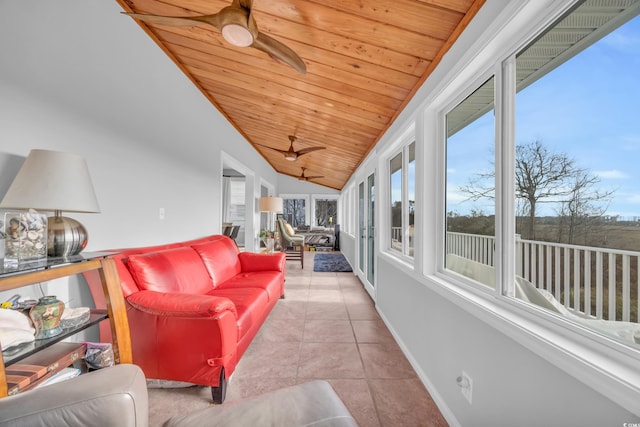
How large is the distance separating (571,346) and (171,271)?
232 centimetres

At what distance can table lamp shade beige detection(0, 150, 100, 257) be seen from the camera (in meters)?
1.08

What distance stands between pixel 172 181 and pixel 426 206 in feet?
8.09

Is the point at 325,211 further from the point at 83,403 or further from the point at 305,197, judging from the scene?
the point at 83,403

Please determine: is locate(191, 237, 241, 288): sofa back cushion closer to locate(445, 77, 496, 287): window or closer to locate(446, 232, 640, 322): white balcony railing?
locate(445, 77, 496, 287): window

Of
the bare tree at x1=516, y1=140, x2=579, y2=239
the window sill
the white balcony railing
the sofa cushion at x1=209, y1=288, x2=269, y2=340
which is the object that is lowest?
the sofa cushion at x1=209, y1=288, x2=269, y2=340

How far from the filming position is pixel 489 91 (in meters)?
1.47

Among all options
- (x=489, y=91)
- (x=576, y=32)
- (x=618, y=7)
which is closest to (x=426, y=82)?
(x=489, y=91)

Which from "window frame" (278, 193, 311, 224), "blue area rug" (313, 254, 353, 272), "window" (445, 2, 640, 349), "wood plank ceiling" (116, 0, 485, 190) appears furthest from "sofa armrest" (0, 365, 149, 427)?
"window frame" (278, 193, 311, 224)

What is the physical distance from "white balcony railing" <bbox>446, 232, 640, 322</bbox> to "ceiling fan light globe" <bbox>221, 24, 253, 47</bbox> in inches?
69.5

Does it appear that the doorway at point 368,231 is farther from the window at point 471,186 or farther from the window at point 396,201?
the window at point 471,186

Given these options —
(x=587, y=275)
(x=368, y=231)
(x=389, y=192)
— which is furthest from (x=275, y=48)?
(x=368, y=231)

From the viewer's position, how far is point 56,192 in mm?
1122

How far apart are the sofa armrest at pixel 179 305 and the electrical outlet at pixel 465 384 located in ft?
4.57

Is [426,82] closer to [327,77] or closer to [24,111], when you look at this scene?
[327,77]
